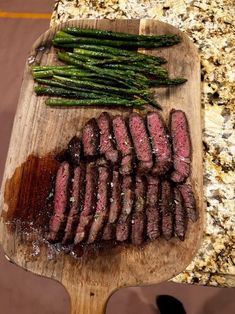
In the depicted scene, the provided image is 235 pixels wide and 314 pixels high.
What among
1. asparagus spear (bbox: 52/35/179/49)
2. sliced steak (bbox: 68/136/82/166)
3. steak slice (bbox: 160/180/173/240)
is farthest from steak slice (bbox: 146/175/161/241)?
asparagus spear (bbox: 52/35/179/49)

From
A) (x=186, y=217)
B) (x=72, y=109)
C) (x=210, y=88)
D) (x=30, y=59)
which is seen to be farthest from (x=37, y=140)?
(x=210, y=88)

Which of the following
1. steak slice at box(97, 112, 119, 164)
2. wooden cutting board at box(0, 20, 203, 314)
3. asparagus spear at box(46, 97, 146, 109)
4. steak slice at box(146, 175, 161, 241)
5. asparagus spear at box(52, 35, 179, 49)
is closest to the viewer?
wooden cutting board at box(0, 20, 203, 314)

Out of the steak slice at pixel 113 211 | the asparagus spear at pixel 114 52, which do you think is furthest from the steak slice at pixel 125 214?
the asparagus spear at pixel 114 52

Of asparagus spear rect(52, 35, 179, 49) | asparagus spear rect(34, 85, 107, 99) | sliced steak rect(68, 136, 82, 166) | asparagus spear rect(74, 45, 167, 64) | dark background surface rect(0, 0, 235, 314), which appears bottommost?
dark background surface rect(0, 0, 235, 314)

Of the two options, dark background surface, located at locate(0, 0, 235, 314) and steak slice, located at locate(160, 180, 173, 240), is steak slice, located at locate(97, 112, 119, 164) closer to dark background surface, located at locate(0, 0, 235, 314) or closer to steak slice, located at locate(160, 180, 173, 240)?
steak slice, located at locate(160, 180, 173, 240)

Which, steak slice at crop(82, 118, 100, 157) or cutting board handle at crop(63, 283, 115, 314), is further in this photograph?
steak slice at crop(82, 118, 100, 157)

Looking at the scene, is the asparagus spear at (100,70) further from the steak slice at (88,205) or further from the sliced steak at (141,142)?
the steak slice at (88,205)

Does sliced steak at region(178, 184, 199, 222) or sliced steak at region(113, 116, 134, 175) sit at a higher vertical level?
sliced steak at region(113, 116, 134, 175)
